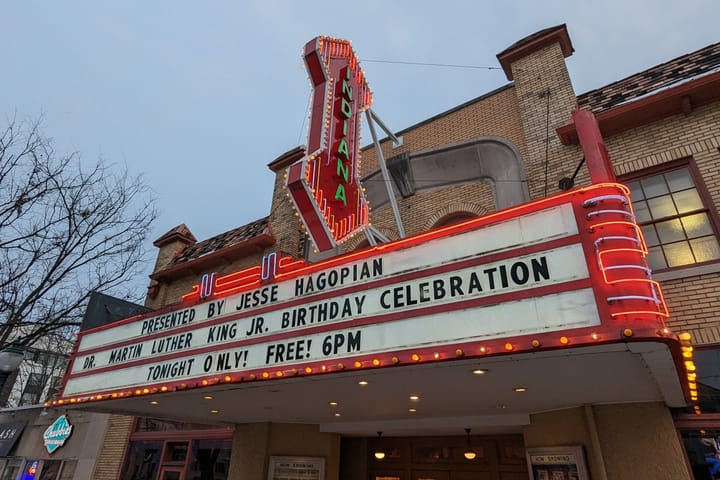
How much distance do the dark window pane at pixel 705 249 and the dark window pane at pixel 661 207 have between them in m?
0.64

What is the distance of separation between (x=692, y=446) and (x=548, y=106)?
7.02m

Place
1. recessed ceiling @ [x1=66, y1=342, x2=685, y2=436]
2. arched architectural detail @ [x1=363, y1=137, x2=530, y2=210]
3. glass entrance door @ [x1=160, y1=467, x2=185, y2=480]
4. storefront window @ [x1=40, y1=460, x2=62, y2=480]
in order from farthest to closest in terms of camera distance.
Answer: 1. storefront window @ [x1=40, y1=460, x2=62, y2=480]
2. glass entrance door @ [x1=160, y1=467, x2=185, y2=480]
3. arched architectural detail @ [x1=363, y1=137, x2=530, y2=210]
4. recessed ceiling @ [x1=66, y1=342, x2=685, y2=436]

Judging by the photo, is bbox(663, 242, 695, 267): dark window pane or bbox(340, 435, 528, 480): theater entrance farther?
bbox(340, 435, 528, 480): theater entrance

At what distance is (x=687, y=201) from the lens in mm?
7527

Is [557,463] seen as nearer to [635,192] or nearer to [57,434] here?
[635,192]

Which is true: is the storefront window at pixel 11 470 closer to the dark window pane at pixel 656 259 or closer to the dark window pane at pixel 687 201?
the dark window pane at pixel 656 259

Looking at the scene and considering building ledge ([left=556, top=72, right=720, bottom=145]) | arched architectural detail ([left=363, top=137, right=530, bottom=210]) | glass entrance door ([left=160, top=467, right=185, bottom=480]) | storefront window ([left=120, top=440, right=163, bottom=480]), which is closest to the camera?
building ledge ([left=556, top=72, right=720, bottom=145])

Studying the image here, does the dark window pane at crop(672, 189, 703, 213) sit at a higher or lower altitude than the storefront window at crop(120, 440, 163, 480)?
higher

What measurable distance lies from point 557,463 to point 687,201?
→ 497 centimetres

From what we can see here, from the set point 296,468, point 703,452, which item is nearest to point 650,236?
point 703,452

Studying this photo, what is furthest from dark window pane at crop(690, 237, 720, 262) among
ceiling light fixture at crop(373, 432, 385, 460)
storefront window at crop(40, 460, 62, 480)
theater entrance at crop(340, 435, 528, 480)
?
storefront window at crop(40, 460, 62, 480)

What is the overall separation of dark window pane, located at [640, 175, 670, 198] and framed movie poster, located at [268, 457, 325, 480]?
856 cm

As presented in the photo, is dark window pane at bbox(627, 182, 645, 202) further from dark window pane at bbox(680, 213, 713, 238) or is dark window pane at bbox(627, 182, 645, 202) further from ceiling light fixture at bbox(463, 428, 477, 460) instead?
ceiling light fixture at bbox(463, 428, 477, 460)

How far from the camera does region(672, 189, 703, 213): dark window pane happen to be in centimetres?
743
